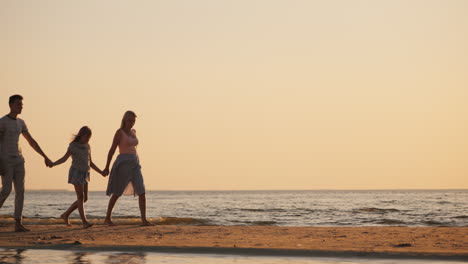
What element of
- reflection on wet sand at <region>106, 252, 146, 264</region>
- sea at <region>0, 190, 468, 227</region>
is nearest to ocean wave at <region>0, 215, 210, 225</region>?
sea at <region>0, 190, 468, 227</region>

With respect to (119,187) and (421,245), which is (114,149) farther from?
(421,245)

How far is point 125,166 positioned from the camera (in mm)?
12367

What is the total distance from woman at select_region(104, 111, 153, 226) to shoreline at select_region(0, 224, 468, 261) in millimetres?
759

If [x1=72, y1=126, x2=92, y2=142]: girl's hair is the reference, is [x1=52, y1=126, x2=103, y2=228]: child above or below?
below

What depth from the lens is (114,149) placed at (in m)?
12.3

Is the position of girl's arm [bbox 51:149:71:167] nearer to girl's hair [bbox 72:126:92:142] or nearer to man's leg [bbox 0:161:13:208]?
girl's hair [bbox 72:126:92:142]

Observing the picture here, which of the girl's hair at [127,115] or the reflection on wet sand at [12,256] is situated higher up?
the girl's hair at [127,115]

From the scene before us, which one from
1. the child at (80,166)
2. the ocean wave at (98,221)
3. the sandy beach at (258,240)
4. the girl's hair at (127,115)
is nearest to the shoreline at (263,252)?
the sandy beach at (258,240)

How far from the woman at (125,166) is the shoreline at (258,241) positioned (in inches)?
29.9

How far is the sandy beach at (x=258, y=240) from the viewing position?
8.31 meters

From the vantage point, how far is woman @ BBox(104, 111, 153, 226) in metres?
12.3

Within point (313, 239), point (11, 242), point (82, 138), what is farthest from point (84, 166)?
point (313, 239)

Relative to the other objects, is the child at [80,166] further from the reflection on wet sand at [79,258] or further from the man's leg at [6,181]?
the reflection on wet sand at [79,258]

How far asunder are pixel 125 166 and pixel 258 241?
383cm
